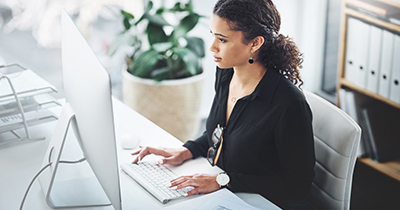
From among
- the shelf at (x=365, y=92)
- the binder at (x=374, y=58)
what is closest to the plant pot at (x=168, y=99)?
the shelf at (x=365, y=92)

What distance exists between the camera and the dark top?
4.01 ft

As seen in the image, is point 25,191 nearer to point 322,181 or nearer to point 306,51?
point 322,181

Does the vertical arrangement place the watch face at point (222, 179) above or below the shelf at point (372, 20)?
below

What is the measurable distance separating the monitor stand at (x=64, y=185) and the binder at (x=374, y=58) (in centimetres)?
170

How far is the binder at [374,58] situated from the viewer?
2281 mm

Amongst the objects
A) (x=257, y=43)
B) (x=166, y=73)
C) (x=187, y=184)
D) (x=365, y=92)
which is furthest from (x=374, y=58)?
(x=187, y=184)

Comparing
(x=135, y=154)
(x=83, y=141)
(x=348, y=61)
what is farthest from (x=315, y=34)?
(x=83, y=141)

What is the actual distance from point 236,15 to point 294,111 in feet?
1.09

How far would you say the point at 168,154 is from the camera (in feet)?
4.46

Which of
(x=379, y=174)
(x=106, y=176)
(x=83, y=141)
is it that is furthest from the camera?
(x=379, y=174)

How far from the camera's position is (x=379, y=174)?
244 centimetres

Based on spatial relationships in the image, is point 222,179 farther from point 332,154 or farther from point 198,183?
point 332,154

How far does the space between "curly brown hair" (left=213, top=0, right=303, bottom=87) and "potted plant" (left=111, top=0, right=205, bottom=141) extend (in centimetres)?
106

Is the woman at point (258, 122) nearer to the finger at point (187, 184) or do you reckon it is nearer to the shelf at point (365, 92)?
the finger at point (187, 184)
